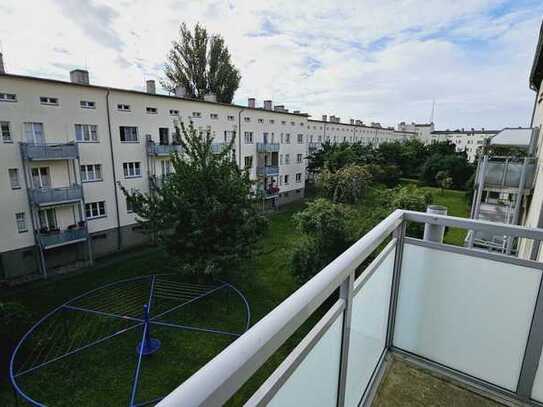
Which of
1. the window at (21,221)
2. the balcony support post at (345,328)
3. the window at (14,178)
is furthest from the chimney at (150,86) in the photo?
the balcony support post at (345,328)

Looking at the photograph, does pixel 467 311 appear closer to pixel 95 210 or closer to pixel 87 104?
pixel 87 104

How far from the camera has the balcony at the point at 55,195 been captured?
12.8 m

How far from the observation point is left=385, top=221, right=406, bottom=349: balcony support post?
85.5 inches

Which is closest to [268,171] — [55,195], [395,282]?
[55,195]

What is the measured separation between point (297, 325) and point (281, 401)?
272 millimetres

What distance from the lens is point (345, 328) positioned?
138 cm

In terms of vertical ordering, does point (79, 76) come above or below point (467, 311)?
above

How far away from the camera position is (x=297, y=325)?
0.84 meters

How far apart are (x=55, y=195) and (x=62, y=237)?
2.04 m

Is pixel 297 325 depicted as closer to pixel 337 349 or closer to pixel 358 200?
pixel 337 349

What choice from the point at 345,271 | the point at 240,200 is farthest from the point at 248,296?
the point at 345,271

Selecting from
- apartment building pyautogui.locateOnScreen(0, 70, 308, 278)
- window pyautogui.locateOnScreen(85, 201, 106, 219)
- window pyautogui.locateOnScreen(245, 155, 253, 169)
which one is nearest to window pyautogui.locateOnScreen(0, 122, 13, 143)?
apartment building pyautogui.locateOnScreen(0, 70, 308, 278)

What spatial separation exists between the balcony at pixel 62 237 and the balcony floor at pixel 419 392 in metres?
15.7

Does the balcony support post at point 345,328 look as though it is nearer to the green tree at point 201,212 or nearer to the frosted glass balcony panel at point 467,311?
the frosted glass balcony panel at point 467,311
